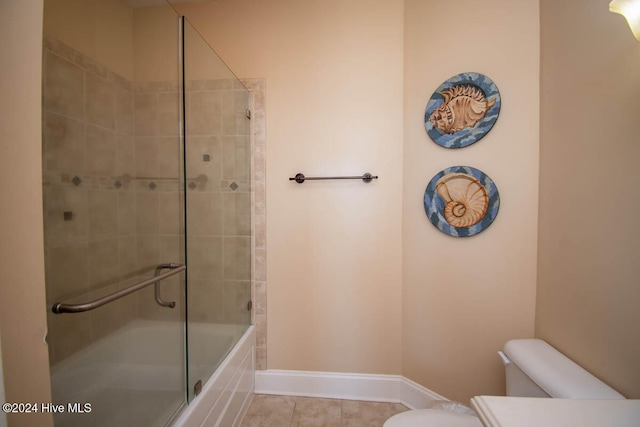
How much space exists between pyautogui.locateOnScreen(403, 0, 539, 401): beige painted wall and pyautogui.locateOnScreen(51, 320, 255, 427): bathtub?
108 centimetres

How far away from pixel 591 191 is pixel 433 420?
106cm

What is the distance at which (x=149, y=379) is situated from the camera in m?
1.08

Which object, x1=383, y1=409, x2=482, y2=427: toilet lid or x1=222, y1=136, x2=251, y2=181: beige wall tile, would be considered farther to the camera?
x1=222, y1=136, x2=251, y2=181: beige wall tile

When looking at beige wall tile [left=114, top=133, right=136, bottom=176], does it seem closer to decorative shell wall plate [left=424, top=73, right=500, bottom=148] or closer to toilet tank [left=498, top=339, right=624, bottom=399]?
decorative shell wall plate [left=424, top=73, right=500, bottom=148]

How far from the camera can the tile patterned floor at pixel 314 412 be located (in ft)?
4.35

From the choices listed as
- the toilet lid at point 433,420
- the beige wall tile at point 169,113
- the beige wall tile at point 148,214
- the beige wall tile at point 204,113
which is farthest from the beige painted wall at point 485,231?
the beige wall tile at point 148,214

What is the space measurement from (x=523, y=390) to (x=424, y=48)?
1.74 metres

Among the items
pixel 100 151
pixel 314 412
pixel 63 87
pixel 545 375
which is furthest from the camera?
pixel 314 412

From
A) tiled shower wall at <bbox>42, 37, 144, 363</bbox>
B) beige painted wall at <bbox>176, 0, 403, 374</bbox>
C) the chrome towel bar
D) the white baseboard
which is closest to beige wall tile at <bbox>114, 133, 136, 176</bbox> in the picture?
tiled shower wall at <bbox>42, 37, 144, 363</bbox>

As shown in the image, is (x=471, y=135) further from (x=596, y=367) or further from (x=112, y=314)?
(x=112, y=314)

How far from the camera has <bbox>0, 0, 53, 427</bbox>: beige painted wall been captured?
36 centimetres

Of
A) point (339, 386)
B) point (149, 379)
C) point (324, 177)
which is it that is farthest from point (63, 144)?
point (339, 386)

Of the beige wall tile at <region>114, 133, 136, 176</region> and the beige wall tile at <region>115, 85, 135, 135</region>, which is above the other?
the beige wall tile at <region>115, 85, 135, 135</region>

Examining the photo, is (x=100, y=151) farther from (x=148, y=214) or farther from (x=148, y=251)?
(x=148, y=251)
